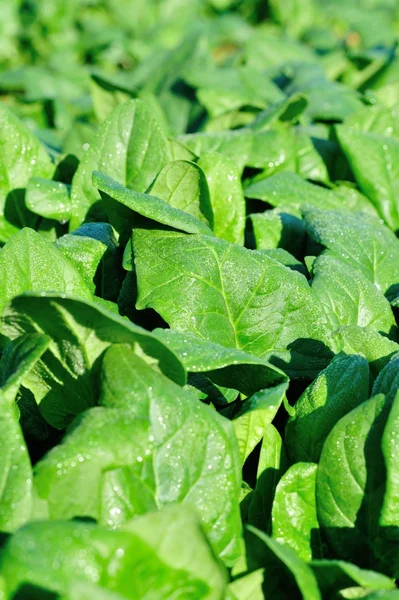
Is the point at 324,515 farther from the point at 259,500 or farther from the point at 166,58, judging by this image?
the point at 166,58

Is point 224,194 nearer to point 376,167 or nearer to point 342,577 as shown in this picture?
point 376,167

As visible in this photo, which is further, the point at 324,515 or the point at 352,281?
the point at 352,281

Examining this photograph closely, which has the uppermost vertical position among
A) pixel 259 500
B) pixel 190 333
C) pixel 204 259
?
pixel 204 259

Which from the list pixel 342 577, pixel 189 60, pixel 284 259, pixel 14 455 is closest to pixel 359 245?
pixel 284 259

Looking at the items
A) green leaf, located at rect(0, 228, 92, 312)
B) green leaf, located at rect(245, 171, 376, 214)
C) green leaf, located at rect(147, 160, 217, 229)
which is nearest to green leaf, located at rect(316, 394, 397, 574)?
green leaf, located at rect(0, 228, 92, 312)

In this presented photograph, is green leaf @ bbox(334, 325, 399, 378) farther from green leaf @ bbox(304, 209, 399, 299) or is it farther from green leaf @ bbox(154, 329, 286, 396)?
green leaf @ bbox(304, 209, 399, 299)

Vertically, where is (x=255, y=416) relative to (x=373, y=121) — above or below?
below

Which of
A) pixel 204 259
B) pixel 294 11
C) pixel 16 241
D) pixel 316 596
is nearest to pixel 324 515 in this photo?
pixel 316 596
